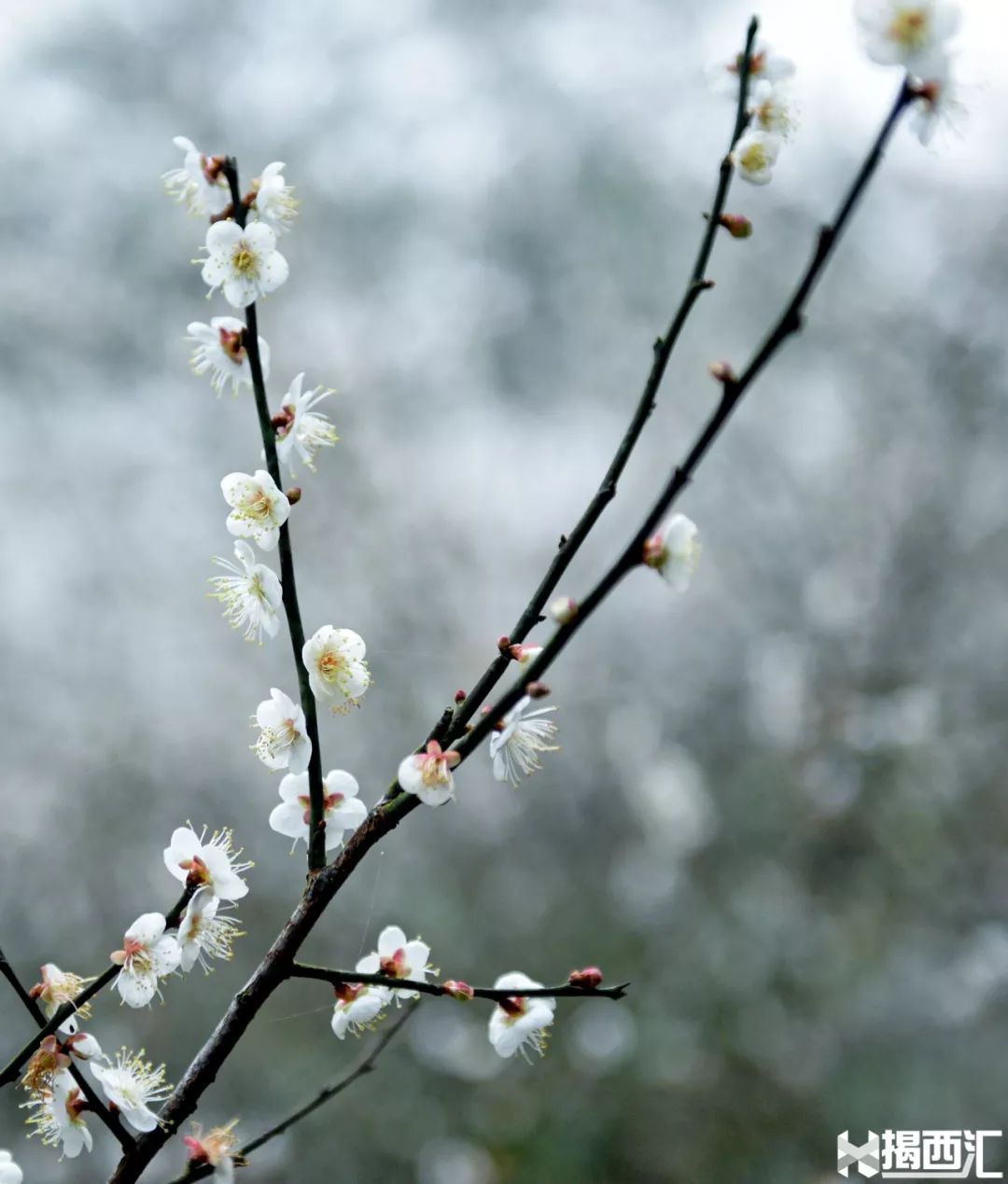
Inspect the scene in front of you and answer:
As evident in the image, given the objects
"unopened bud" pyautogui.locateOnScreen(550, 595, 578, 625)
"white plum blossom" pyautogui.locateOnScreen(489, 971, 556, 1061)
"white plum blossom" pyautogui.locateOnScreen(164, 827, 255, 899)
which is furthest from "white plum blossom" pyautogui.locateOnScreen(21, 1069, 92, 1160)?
"unopened bud" pyautogui.locateOnScreen(550, 595, 578, 625)

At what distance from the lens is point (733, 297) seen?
3.62 metres

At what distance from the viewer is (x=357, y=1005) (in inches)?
25.7

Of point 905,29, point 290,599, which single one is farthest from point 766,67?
point 290,599

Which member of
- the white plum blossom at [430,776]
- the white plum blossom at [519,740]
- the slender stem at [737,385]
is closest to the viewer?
the slender stem at [737,385]

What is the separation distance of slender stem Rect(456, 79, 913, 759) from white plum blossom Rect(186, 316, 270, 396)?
338 millimetres

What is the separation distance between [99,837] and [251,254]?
2.48 m

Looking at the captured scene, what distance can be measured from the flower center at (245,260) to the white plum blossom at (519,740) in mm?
301

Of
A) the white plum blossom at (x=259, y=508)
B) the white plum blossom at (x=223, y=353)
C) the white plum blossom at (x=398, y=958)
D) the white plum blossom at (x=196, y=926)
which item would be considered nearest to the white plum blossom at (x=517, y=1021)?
the white plum blossom at (x=398, y=958)

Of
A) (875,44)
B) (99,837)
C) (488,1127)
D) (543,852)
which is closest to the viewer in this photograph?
(875,44)

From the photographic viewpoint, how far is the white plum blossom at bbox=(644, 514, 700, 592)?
494 millimetres

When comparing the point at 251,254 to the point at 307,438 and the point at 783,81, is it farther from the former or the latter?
the point at 783,81

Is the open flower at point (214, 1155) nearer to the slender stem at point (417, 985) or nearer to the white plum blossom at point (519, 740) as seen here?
the slender stem at point (417, 985)

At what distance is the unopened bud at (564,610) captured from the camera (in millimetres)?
448

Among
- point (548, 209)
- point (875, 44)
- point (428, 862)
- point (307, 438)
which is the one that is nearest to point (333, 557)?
point (428, 862)
